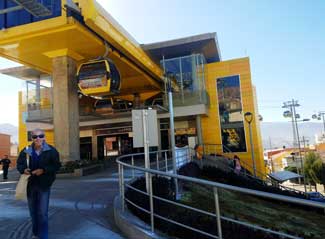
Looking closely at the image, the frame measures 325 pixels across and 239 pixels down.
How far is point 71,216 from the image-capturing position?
18.0ft

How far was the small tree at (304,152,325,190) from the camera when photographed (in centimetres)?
3609

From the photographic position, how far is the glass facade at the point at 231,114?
2197 cm

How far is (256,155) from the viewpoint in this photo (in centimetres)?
2178

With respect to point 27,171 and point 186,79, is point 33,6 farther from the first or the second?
point 186,79

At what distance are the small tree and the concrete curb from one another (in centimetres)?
3651

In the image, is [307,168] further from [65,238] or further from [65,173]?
[65,238]

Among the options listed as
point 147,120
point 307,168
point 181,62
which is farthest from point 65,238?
point 307,168

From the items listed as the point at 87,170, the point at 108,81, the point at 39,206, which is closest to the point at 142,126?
the point at 39,206

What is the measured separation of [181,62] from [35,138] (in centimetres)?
1738

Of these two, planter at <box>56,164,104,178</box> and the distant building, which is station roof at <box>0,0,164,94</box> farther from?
the distant building

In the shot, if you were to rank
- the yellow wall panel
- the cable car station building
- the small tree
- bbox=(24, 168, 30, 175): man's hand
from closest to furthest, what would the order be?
bbox=(24, 168, 30, 175): man's hand < the cable car station building < the yellow wall panel < the small tree

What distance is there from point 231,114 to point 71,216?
60.7 ft

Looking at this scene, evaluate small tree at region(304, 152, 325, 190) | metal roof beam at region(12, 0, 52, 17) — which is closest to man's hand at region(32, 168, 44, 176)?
metal roof beam at region(12, 0, 52, 17)

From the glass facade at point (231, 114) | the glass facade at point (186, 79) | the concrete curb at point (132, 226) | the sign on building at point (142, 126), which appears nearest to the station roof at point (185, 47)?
the glass facade at point (186, 79)
